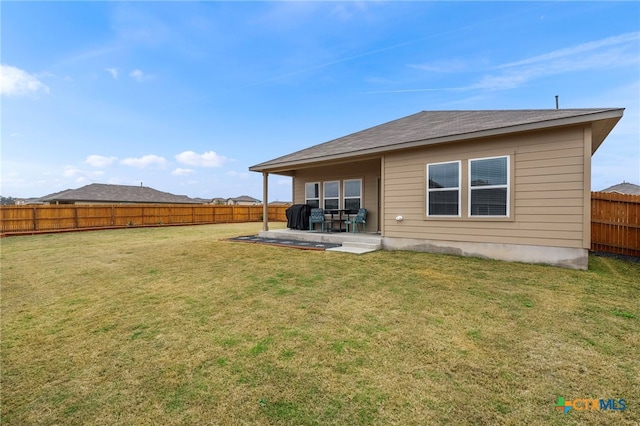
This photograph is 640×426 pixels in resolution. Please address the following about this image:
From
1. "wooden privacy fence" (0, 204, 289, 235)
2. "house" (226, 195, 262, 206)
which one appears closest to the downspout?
"wooden privacy fence" (0, 204, 289, 235)

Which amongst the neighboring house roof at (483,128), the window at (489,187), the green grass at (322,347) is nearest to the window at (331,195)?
the neighboring house roof at (483,128)

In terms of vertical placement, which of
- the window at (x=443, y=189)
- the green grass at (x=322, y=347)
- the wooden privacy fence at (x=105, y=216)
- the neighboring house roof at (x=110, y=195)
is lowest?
the green grass at (x=322, y=347)

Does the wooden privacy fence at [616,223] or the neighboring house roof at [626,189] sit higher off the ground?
the neighboring house roof at [626,189]

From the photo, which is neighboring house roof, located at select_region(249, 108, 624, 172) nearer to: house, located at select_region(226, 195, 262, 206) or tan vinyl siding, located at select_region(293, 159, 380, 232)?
tan vinyl siding, located at select_region(293, 159, 380, 232)

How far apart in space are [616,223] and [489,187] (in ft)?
13.5

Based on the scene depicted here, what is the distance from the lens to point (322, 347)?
2.49 m

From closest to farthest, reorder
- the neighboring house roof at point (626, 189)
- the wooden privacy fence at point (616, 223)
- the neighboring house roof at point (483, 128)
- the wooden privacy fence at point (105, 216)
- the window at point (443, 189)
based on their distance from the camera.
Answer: the neighboring house roof at point (483, 128) → the window at point (443, 189) → the wooden privacy fence at point (616, 223) → the wooden privacy fence at point (105, 216) → the neighboring house roof at point (626, 189)

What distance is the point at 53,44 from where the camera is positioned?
1016cm

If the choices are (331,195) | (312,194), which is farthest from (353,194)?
(312,194)

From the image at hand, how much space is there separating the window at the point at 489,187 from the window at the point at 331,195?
4.83 meters

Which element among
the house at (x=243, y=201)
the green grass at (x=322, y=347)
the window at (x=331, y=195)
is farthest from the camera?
the house at (x=243, y=201)

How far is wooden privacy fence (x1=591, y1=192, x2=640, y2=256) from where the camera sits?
6.62m

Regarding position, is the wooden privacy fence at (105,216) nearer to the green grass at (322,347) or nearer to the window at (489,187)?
the green grass at (322,347)

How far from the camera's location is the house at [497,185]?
16.3ft
